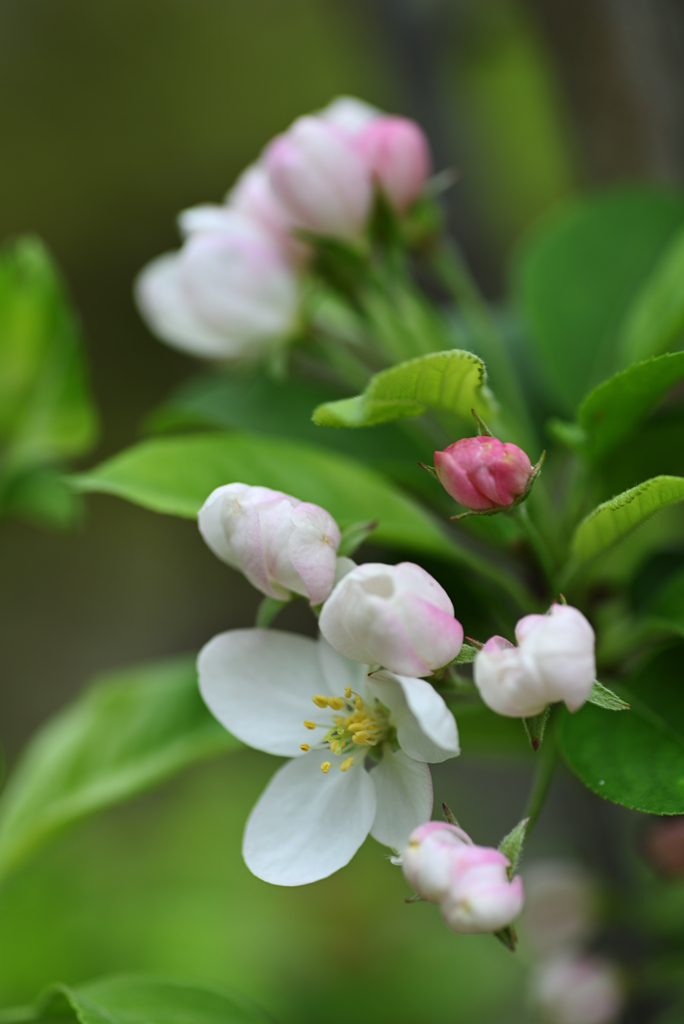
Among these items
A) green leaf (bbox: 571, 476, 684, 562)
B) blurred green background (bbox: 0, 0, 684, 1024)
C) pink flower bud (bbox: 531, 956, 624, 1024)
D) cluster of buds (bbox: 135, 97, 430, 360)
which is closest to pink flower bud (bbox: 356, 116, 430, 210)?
cluster of buds (bbox: 135, 97, 430, 360)

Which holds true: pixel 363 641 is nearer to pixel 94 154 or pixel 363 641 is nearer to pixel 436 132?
pixel 436 132

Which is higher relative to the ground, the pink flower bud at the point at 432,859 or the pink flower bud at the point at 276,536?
the pink flower bud at the point at 276,536

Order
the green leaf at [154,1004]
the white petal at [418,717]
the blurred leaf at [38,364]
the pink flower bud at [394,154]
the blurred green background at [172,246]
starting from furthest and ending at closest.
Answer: the blurred green background at [172,246], the blurred leaf at [38,364], the pink flower bud at [394,154], the green leaf at [154,1004], the white petal at [418,717]

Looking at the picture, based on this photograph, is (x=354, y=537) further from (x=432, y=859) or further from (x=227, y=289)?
(x=227, y=289)

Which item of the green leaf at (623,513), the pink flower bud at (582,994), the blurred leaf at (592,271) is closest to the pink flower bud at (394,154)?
the blurred leaf at (592,271)

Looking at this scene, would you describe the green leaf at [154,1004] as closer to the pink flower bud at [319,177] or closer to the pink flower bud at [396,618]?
the pink flower bud at [396,618]

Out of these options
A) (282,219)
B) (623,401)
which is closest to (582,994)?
(623,401)

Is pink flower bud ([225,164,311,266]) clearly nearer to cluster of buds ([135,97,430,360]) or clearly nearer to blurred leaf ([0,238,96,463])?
cluster of buds ([135,97,430,360])

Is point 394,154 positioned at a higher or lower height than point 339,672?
higher
